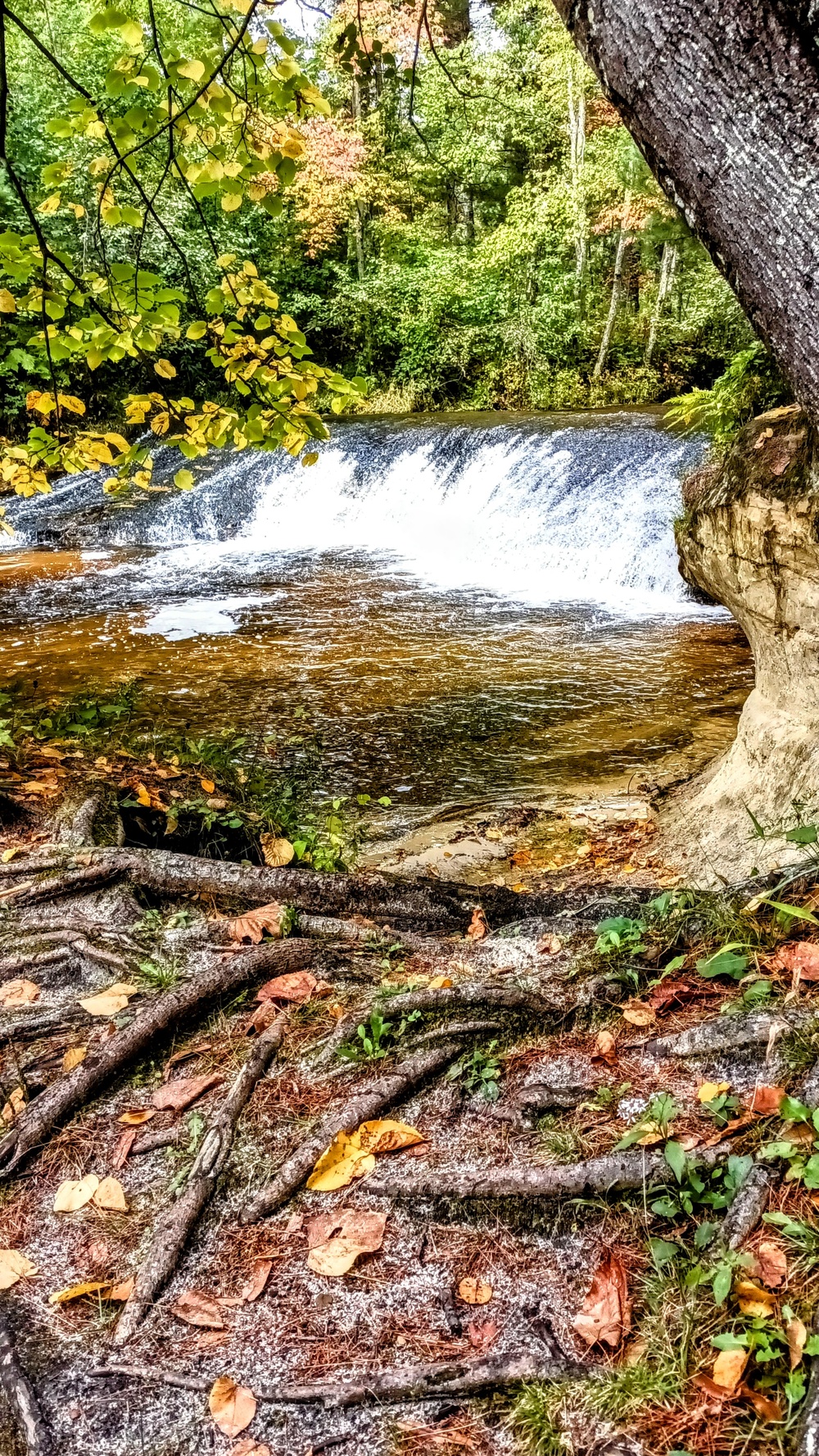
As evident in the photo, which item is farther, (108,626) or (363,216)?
(363,216)

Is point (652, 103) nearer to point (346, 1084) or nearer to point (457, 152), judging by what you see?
point (346, 1084)

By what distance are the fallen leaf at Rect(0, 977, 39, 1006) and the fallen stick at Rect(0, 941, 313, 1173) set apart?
39 cm

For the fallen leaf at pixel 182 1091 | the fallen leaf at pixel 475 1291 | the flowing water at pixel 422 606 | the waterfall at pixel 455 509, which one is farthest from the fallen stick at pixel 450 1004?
the waterfall at pixel 455 509

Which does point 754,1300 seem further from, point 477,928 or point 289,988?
point 477,928

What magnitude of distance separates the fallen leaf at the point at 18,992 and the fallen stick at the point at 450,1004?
0.94 metres

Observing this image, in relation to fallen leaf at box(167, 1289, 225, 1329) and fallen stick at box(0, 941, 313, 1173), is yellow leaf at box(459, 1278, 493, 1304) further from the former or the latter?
fallen stick at box(0, 941, 313, 1173)

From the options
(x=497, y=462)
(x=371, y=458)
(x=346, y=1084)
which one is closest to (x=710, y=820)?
(x=346, y=1084)

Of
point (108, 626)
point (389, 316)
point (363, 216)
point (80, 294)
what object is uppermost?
point (363, 216)

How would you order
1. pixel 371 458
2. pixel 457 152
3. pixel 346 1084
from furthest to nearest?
pixel 457 152, pixel 371 458, pixel 346 1084

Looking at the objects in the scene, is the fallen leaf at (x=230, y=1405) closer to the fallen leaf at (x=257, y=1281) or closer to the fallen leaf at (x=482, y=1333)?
the fallen leaf at (x=257, y=1281)

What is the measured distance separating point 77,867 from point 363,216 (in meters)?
23.8

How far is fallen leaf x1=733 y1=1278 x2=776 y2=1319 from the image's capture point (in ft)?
4.46

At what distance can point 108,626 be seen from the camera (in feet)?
30.2

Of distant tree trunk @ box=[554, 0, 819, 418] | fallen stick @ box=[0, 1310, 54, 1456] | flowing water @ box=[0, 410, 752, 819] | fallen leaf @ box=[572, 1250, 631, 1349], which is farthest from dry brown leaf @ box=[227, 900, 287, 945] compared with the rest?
flowing water @ box=[0, 410, 752, 819]
